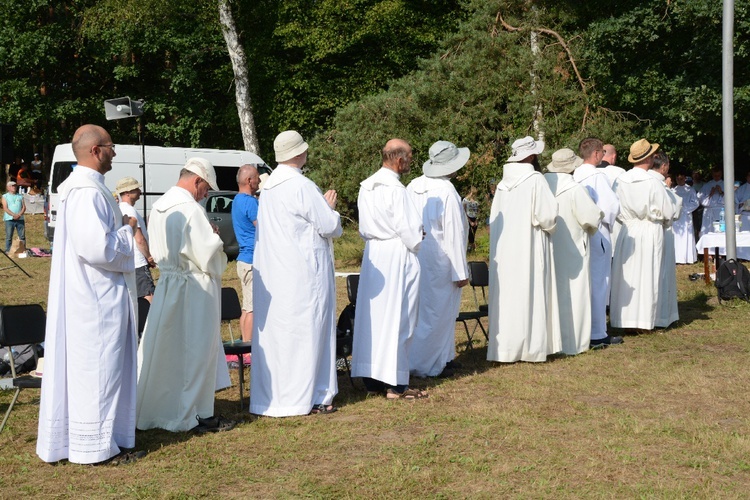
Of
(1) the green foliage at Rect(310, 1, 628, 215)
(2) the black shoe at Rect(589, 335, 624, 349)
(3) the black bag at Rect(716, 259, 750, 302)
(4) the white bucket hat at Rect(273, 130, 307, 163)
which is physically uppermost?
(1) the green foliage at Rect(310, 1, 628, 215)

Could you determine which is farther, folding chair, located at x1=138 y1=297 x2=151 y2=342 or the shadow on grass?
the shadow on grass

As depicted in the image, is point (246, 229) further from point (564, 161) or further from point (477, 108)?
point (477, 108)

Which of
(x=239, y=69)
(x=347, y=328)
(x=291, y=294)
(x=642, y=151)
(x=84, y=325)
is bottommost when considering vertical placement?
(x=347, y=328)

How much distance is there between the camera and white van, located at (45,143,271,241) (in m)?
22.8

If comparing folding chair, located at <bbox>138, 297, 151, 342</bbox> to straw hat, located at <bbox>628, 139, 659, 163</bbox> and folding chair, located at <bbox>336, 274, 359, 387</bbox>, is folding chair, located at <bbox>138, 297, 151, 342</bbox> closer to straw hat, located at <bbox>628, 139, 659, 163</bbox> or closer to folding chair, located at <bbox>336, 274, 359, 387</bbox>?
folding chair, located at <bbox>336, 274, 359, 387</bbox>

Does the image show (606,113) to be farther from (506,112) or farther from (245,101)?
(245,101)

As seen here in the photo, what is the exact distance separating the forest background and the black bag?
4.07 metres

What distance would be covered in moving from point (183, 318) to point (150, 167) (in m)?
17.4

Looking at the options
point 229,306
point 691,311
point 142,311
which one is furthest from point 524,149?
point 691,311

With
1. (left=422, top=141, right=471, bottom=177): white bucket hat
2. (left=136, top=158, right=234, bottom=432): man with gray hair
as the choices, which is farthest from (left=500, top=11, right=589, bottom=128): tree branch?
(left=136, top=158, right=234, bottom=432): man with gray hair

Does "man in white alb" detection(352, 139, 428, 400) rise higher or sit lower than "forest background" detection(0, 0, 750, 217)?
lower

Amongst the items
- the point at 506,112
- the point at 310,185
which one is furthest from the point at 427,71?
A: the point at 310,185

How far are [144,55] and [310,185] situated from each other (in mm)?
28372

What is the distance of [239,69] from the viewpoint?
26484 mm
